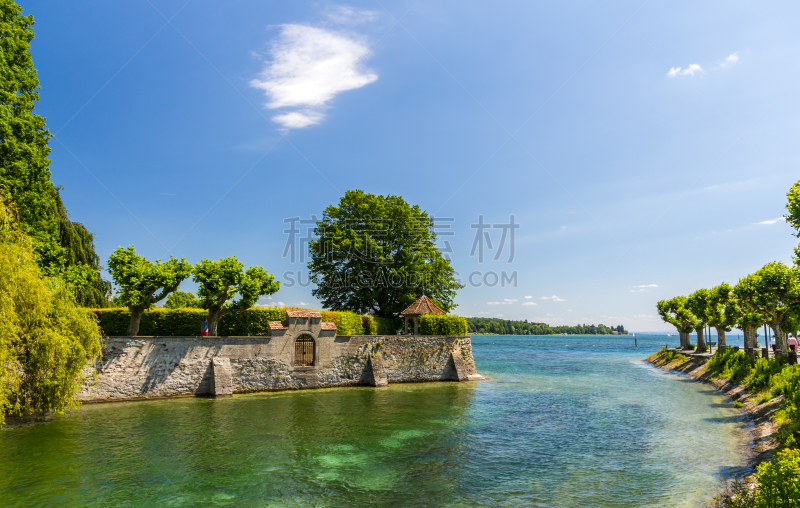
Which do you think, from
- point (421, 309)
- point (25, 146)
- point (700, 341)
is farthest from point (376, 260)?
point (700, 341)

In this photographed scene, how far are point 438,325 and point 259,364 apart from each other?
42.6ft

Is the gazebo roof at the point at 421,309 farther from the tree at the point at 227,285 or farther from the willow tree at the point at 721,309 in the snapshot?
the willow tree at the point at 721,309

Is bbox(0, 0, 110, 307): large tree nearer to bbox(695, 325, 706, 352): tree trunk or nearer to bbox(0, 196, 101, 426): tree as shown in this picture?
bbox(0, 196, 101, 426): tree

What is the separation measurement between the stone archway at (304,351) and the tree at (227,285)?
3.37 m

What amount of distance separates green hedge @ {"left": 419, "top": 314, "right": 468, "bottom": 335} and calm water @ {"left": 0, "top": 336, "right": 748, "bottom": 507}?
888 cm

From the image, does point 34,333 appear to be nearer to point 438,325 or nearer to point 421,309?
point 421,309

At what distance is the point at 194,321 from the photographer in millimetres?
23734

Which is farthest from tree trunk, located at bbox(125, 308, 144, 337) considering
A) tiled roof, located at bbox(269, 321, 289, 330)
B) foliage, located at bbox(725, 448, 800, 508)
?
foliage, located at bbox(725, 448, 800, 508)

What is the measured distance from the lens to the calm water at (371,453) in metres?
10.3

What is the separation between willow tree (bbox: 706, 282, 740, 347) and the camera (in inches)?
1157

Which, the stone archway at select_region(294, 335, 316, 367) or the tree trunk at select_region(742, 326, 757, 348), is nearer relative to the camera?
the stone archway at select_region(294, 335, 316, 367)

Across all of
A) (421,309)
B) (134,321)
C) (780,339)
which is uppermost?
(421,309)

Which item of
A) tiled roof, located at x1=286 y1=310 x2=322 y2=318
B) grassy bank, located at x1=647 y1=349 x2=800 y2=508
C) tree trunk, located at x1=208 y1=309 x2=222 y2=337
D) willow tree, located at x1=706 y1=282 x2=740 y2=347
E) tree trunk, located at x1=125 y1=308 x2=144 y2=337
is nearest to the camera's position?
grassy bank, located at x1=647 y1=349 x2=800 y2=508

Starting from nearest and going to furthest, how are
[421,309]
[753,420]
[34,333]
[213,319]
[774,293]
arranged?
[34,333] → [753,420] → [774,293] → [213,319] → [421,309]
